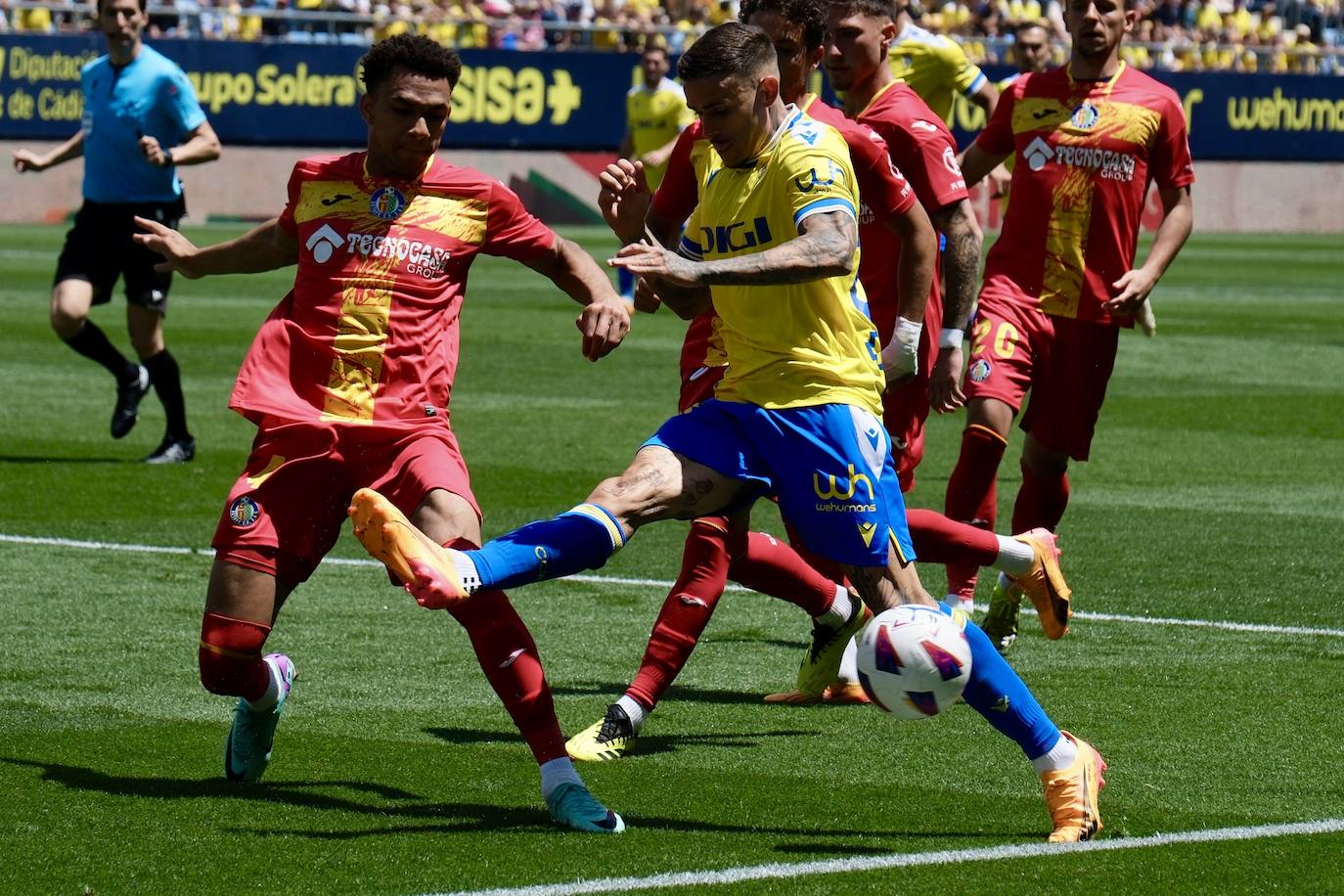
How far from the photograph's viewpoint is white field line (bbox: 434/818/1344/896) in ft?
15.8

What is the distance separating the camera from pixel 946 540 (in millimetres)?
6781

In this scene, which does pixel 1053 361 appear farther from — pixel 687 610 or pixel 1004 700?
pixel 1004 700

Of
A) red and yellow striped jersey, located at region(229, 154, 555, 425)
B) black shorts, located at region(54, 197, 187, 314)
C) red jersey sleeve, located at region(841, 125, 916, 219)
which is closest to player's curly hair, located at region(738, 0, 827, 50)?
red jersey sleeve, located at region(841, 125, 916, 219)

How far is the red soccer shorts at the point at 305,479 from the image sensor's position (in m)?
5.81

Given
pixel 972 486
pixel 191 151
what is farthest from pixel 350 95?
pixel 972 486

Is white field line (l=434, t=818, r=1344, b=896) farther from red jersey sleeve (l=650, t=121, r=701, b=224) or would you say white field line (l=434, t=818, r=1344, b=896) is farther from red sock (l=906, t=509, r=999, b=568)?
red jersey sleeve (l=650, t=121, r=701, b=224)

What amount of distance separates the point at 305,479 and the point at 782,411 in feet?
4.10

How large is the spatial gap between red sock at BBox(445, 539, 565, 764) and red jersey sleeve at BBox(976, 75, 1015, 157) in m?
4.08

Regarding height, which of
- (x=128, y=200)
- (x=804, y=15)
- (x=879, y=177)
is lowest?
(x=128, y=200)

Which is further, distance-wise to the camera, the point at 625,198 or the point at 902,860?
the point at 625,198

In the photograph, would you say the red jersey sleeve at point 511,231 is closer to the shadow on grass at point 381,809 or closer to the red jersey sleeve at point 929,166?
the shadow on grass at point 381,809

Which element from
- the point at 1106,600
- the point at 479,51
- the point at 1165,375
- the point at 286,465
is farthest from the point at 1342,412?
the point at 479,51

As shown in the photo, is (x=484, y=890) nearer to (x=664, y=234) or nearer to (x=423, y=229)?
(x=423, y=229)

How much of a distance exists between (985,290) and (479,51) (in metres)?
30.8
